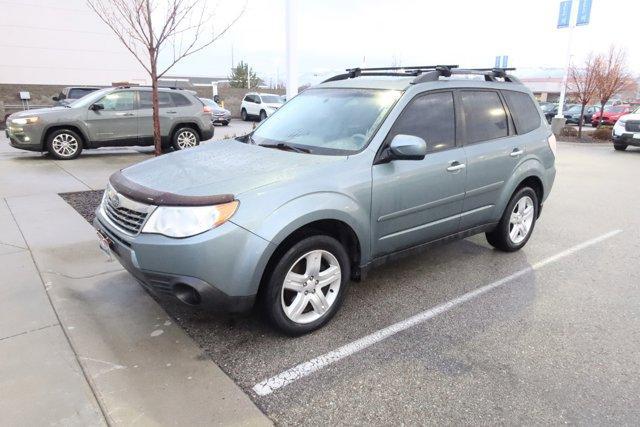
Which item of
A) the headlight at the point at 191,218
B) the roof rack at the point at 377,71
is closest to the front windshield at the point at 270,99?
the roof rack at the point at 377,71

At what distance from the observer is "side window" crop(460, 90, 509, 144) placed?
4.27 m

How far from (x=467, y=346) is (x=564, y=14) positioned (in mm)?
25101

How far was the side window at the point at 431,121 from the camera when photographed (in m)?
3.74

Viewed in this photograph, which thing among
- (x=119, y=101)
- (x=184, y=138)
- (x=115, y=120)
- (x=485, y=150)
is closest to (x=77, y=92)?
(x=119, y=101)

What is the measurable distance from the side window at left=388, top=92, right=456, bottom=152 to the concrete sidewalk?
2195 millimetres

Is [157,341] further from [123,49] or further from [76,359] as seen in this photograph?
[123,49]

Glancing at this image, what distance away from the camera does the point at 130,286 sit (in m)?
4.01

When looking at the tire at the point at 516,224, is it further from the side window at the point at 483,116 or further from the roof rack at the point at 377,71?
the roof rack at the point at 377,71

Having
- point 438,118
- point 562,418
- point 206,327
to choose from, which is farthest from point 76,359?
point 438,118

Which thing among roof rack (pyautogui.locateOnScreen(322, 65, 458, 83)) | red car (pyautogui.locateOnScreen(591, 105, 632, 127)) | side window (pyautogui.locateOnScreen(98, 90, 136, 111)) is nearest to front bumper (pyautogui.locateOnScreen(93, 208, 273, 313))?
roof rack (pyautogui.locateOnScreen(322, 65, 458, 83))

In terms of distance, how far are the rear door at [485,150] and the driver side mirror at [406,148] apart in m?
0.97

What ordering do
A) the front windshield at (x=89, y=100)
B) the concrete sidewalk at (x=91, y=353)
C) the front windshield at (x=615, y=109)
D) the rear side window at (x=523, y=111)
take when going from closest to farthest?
the concrete sidewalk at (x=91, y=353) → the rear side window at (x=523, y=111) → the front windshield at (x=89, y=100) → the front windshield at (x=615, y=109)

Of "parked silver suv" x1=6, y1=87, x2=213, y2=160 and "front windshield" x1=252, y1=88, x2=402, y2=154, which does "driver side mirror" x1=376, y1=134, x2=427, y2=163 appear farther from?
"parked silver suv" x1=6, y1=87, x2=213, y2=160

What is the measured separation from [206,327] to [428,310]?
176cm
